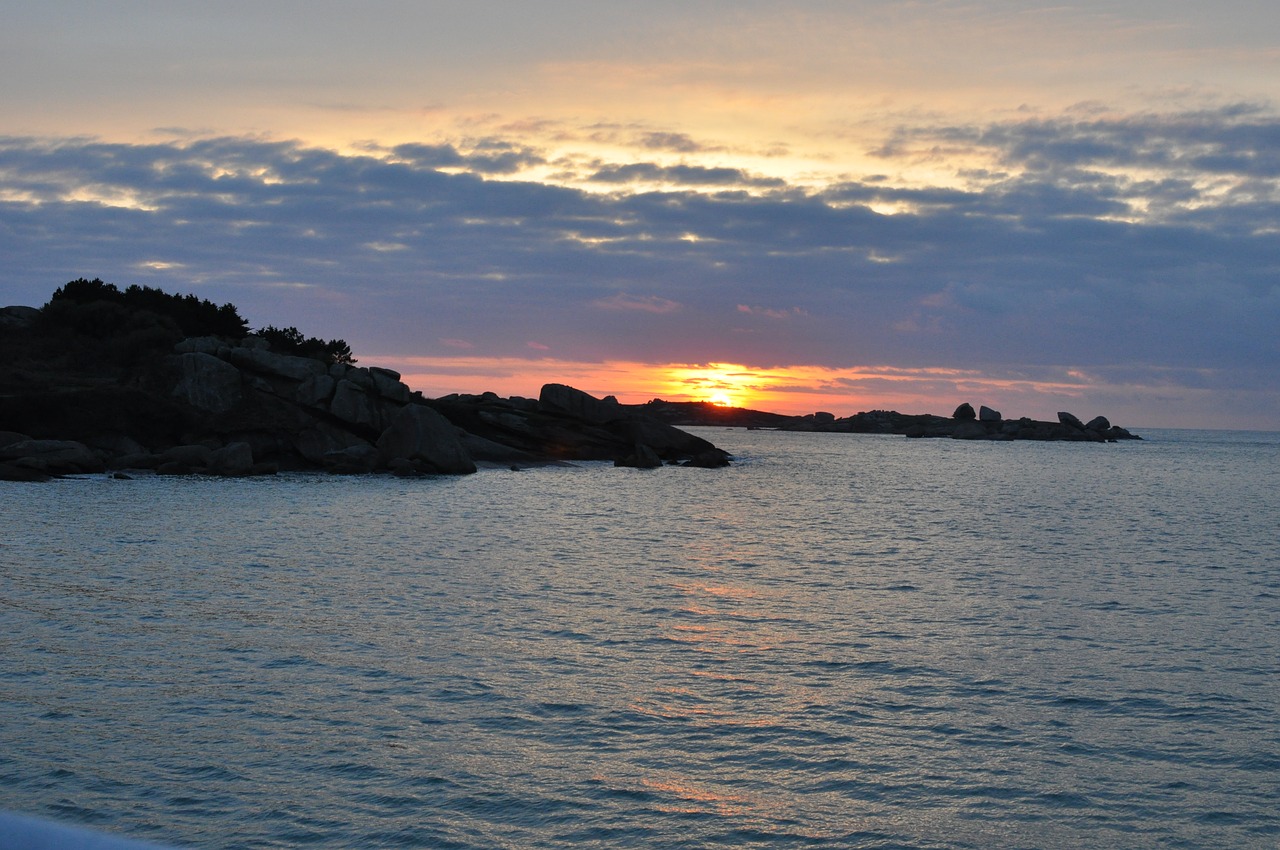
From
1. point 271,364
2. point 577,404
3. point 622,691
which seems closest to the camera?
point 622,691

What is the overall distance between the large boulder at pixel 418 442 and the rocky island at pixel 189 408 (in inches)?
3.2

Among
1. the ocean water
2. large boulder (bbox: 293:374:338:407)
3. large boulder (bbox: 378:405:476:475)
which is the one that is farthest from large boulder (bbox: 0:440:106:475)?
the ocean water

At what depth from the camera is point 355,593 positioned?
2252 centimetres

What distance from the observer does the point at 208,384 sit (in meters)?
59.7

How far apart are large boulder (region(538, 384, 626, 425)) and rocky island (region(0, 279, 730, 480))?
8.04 feet

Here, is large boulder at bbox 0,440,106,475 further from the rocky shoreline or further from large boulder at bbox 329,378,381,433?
large boulder at bbox 329,378,381,433

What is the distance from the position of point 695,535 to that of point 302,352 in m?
59.4

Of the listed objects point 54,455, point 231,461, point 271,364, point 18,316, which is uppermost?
point 18,316

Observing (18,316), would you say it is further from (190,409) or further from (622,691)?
(622,691)

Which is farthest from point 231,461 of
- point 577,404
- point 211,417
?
point 577,404

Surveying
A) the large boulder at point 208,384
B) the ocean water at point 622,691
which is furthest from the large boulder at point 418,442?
the ocean water at point 622,691

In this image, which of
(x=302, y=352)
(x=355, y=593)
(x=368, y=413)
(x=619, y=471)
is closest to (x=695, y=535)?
(x=355, y=593)

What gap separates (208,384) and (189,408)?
1.76 m

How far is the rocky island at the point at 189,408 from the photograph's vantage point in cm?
5575
